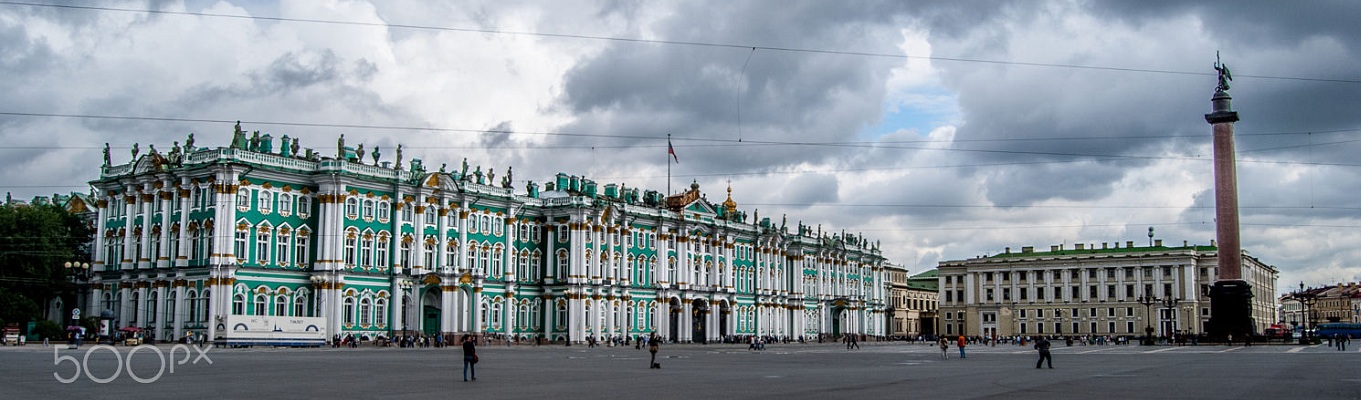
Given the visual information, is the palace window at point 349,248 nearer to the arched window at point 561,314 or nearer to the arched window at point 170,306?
the arched window at point 170,306

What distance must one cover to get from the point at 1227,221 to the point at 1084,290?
76.2 m

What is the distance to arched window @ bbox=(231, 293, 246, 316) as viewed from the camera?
71062 millimetres

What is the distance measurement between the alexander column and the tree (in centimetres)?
7687

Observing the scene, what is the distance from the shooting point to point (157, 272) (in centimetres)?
7400

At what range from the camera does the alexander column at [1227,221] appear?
79812 mm

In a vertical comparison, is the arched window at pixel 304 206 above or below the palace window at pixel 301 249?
above

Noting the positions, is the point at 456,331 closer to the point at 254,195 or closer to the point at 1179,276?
the point at 254,195

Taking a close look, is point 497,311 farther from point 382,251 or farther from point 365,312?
point 365,312

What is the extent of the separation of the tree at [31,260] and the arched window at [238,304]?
508 inches

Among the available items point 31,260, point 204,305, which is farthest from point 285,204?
point 31,260

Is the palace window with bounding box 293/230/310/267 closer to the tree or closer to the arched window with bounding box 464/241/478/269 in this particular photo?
the arched window with bounding box 464/241/478/269

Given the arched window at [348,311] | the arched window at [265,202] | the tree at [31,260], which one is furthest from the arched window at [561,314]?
the tree at [31,260]

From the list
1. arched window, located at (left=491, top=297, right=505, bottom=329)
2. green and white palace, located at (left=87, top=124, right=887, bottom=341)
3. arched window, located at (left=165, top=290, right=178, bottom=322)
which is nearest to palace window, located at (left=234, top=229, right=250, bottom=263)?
green and white palace, located at (left=87, top=124, right=887, bottom=341)

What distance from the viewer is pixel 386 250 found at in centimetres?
7962
